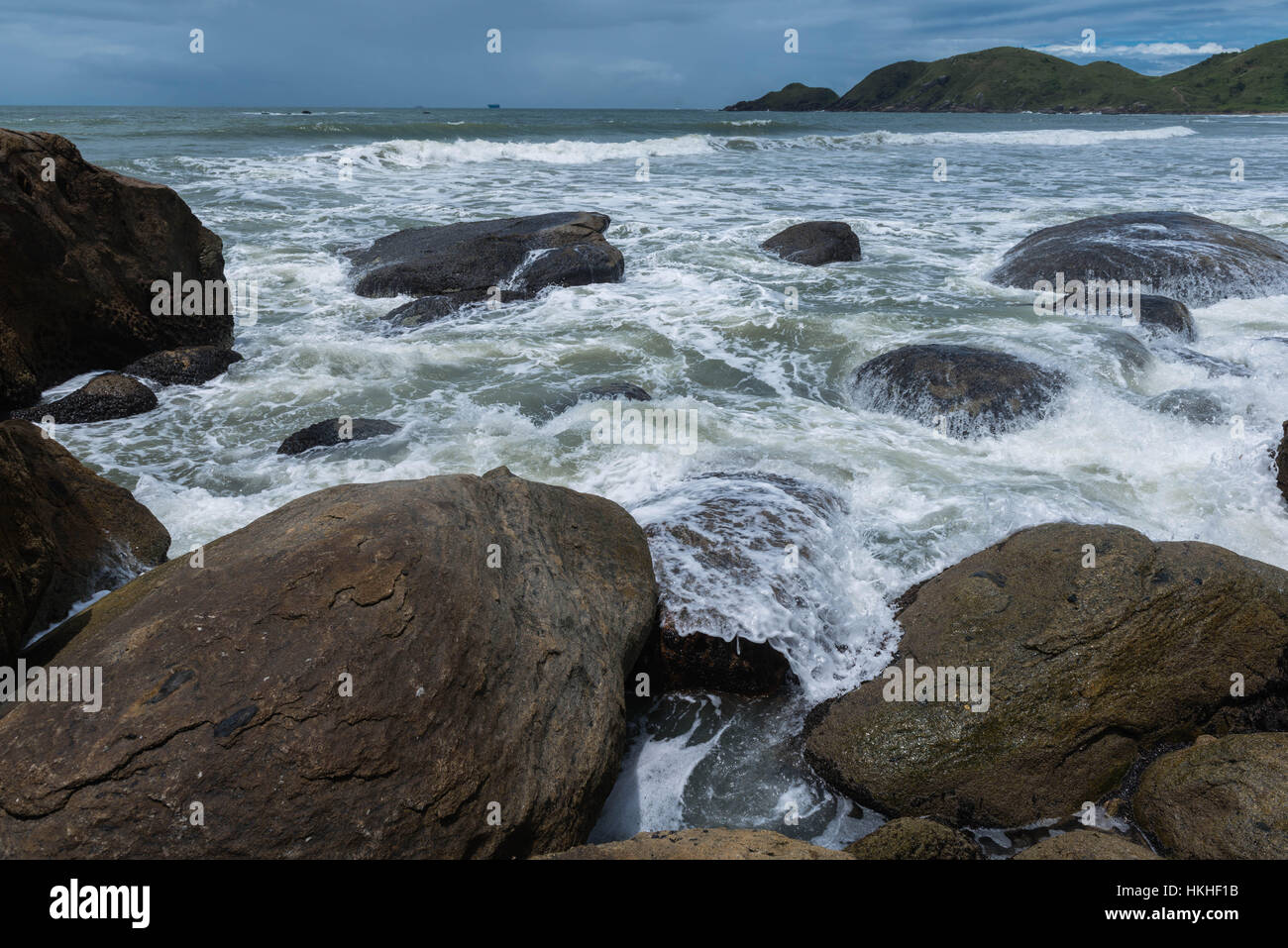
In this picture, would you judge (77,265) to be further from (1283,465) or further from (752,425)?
(1283,465)

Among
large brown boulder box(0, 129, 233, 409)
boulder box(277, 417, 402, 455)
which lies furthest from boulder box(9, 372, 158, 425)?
boulder box(277, 417, 402, 455)

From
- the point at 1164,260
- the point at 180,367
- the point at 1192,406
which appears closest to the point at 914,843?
the point at 1192,406

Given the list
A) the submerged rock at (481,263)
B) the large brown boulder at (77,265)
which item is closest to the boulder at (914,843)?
the large brown boulder at (77,265)

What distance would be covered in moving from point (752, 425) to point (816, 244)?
715cm

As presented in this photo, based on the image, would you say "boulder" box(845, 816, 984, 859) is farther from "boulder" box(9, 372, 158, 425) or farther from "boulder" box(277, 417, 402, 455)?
"boulder" box(9, 372, 158, 425)

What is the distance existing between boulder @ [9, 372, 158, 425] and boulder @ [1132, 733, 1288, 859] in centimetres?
805

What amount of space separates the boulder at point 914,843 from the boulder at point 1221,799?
0.80 meters

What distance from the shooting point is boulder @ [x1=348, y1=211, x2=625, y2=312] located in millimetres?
11008

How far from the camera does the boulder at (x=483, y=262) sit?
11.0 m

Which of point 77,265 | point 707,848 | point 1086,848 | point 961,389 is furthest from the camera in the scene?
point 77,265

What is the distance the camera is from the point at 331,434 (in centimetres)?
674

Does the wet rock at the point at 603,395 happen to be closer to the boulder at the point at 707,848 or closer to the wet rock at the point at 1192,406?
the wet rock at the point at 1192,406
